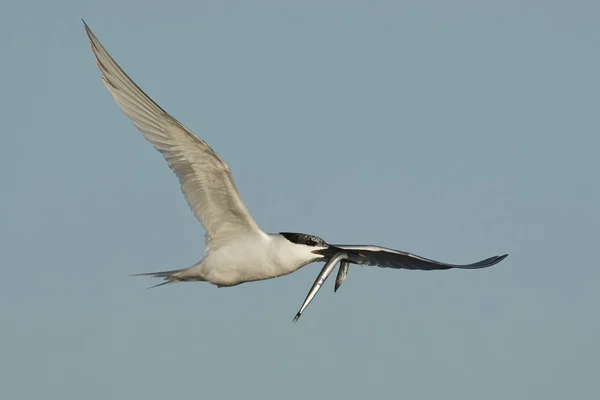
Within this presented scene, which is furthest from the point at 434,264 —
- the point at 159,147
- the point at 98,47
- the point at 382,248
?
the point at 98,47

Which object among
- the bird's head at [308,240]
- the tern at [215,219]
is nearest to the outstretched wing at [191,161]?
the tern at [215,219]

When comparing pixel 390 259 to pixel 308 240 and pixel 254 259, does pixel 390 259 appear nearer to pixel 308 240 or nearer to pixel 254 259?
pixel 308 240

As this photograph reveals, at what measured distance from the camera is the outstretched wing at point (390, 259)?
2080 cm

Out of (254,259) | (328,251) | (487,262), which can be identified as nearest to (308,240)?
(328,251)

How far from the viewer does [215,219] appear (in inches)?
786

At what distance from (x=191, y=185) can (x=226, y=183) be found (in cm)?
59

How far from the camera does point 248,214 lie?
19672 mm

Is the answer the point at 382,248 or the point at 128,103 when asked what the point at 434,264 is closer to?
the point at 382,248

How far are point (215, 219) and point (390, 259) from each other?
3.55m

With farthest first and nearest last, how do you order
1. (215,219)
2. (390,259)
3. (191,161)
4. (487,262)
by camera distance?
(487,262), (390,259), (215,219), (191,161)

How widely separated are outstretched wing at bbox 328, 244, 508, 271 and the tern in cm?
6

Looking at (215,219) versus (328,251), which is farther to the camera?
(328,251)

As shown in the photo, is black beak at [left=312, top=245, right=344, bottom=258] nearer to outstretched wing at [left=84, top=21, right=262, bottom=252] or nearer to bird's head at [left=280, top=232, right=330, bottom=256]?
bird's head at [left=280, top=232, right=330, bottom=256]

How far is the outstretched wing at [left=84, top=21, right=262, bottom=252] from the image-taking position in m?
18.6
